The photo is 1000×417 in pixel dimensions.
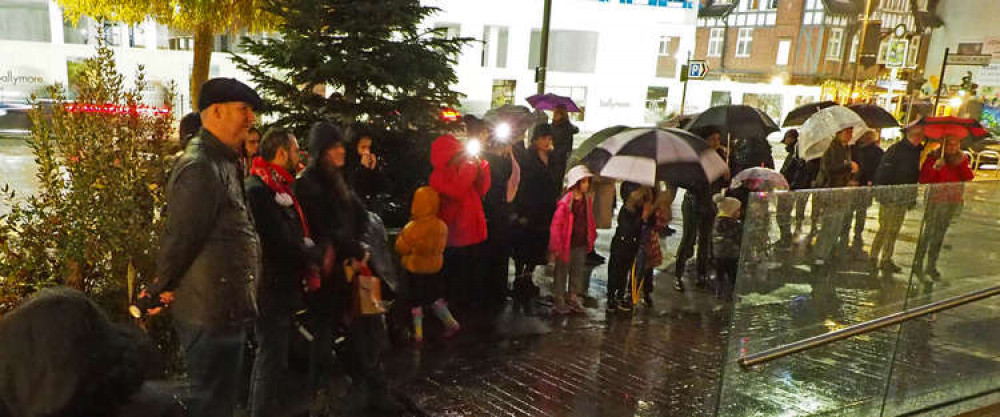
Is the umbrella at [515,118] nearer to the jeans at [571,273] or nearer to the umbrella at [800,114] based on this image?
the jeans at [571,273]

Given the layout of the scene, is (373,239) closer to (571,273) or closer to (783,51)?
(571,273)

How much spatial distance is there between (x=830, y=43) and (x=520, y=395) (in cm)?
5387

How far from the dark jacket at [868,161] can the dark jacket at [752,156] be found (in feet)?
3.84

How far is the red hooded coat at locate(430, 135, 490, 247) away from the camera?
5742 mm

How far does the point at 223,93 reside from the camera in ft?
10.7

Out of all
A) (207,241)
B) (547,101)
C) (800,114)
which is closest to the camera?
(207,241)

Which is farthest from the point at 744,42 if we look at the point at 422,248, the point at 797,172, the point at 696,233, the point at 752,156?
the point at 422,248

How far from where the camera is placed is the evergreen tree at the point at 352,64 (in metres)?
6.52

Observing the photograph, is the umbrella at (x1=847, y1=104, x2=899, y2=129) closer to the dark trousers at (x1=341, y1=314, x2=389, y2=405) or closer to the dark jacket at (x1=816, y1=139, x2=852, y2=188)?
the dark jacket at (x1=816, y1=139, x2=852, y2=188)

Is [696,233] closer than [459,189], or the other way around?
[459,189]

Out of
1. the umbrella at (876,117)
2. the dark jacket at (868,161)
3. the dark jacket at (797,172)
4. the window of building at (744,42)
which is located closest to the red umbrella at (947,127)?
the dark jacket at (868,161)

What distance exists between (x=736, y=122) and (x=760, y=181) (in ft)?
6.86

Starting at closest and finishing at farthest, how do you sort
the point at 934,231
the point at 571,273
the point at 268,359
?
the point at 268,359
the point at 934,231
the point at 571,273

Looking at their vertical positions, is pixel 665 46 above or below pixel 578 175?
above
